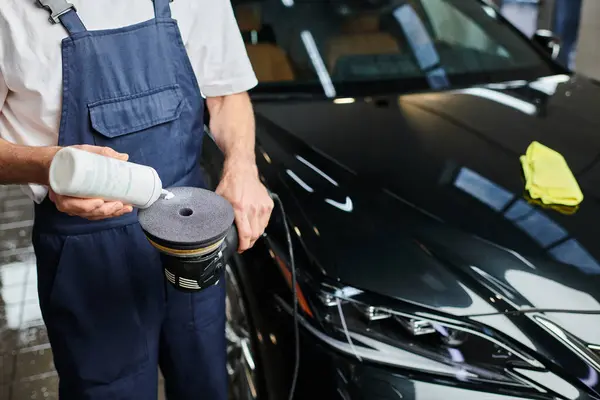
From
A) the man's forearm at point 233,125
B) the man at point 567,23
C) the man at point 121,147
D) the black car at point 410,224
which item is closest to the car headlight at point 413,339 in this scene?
the black car at point 410,224

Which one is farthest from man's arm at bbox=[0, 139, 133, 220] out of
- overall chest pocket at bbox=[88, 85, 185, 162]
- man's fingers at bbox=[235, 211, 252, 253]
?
man's fingers at bbox=[235, 211, 252, 253]

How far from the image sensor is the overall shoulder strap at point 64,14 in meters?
1.02

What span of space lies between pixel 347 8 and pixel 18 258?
6.37ft

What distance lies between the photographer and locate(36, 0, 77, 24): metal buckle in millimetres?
1022

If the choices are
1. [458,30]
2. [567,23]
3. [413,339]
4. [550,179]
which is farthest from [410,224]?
[567,23]

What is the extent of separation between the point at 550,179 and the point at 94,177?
3.70 feet

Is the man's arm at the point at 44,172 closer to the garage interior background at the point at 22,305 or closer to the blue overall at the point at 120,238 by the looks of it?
the blue overall at the point at 120,238

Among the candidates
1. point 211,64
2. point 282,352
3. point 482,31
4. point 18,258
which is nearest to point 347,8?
point 482,31

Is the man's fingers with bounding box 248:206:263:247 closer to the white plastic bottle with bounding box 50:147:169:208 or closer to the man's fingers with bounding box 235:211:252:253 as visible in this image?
the man's fingers with bounding box 235:211:252:253

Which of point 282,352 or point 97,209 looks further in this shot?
point 282,352

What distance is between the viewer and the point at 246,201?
1189 mm

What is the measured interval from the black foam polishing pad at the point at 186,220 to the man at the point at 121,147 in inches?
2.2

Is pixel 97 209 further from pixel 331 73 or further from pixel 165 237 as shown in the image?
pixel 331 73

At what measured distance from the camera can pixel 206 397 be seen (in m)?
1.41
